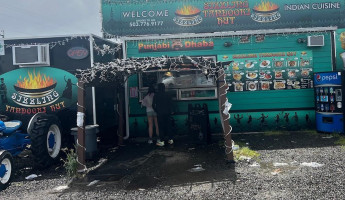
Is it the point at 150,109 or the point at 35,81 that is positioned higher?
the point at 35,81

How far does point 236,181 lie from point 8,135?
5346mm

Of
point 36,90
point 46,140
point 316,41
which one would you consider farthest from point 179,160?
point 316,41

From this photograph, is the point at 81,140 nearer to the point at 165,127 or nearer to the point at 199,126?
the point at 165,127

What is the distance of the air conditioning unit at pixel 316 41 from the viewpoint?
951 centimetres

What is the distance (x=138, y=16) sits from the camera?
10.4 metres

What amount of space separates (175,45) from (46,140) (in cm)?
542

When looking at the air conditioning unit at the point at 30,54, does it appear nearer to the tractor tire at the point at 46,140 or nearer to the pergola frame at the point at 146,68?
the tractor tire at the point at 46,140

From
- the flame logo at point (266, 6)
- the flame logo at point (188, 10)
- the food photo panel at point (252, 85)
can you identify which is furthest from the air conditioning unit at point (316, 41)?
the flame logo at point (188, 10)

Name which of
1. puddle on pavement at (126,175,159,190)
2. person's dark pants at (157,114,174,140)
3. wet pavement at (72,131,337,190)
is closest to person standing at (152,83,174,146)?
person's dark pants at (157,114,174,140)

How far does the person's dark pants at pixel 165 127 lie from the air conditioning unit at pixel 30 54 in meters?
3.80

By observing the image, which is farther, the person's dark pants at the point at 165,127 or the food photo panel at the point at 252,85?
the food photo panel at the point at 252,85

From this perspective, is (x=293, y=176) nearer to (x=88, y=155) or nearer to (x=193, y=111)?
(x=193, y=111)

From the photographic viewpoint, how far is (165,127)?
884 cm

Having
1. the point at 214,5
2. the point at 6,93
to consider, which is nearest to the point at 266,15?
the point at 214,5
